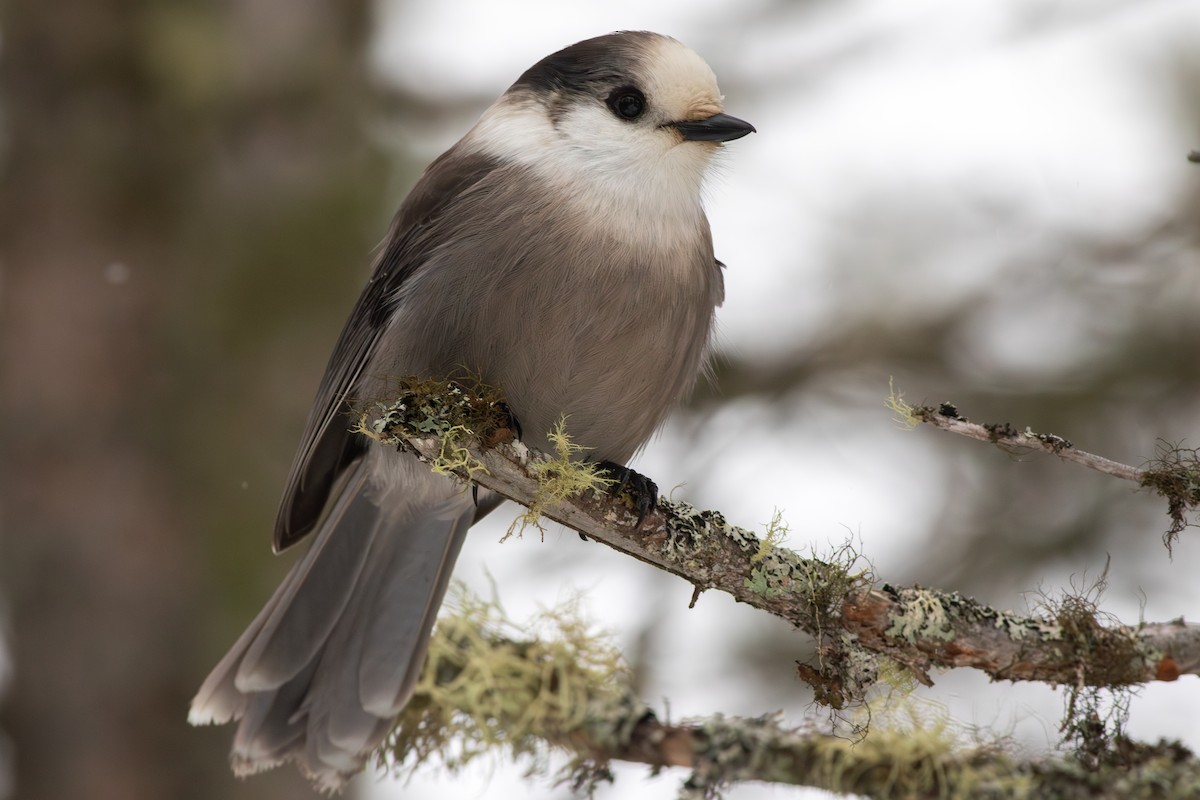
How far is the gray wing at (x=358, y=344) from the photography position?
2.59 metres

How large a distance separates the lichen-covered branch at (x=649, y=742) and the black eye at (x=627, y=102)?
114 centimetres

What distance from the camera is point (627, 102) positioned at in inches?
101

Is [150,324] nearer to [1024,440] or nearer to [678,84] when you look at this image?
[678,84]

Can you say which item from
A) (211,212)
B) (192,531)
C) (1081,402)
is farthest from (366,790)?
(1081,402)

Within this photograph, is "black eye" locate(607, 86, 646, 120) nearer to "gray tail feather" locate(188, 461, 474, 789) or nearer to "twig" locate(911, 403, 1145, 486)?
"gray tail feather" locate(188, 461, 474, 789)

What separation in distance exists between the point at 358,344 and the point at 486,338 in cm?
43

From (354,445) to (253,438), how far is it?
1.30 meters

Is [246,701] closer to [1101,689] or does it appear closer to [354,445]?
[354,445]

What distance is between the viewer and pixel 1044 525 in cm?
348

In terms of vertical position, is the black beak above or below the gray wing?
above

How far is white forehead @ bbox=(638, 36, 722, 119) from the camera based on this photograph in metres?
2.53

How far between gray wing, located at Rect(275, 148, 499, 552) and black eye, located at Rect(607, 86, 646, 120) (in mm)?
302

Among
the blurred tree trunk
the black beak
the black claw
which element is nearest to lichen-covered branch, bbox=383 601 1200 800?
the black claw

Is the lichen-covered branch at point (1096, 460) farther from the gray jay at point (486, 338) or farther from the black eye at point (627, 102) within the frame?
the black eye at point (627, 102)
